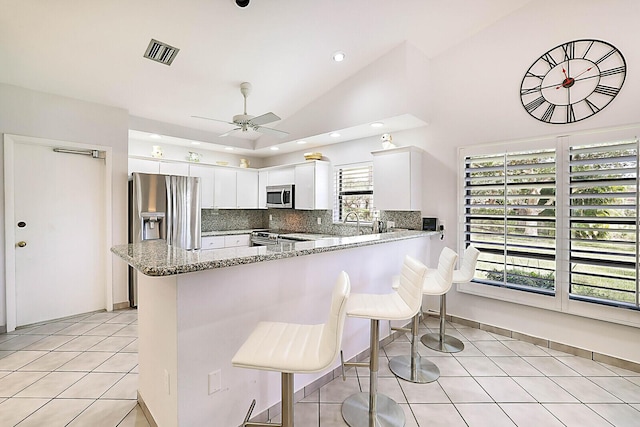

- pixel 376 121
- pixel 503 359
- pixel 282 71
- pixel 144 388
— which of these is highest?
pixel 282 71

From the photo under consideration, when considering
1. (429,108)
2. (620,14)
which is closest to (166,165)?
Answer: (429,108)

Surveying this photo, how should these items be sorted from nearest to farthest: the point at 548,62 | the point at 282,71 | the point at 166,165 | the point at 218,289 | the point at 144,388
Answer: the point at 218,289 → the point at 144,388 → the point at 548,62 → the point at 282,71 → the point at 166,165

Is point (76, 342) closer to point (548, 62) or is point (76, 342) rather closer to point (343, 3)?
point (343, 3)

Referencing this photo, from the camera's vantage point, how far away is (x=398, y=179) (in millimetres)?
3639

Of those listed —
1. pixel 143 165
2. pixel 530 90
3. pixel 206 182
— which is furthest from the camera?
pixel 206 182

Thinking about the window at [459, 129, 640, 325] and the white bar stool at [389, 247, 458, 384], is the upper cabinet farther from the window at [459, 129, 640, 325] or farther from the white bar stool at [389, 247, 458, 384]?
the white bar stool at [389, 247, 458, 384]

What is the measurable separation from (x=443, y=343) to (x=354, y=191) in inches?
95.4

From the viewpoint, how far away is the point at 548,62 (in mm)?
2873

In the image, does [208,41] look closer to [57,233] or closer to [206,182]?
[206,182]

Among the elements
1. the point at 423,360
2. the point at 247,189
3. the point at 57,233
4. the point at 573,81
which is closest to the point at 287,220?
the point at 247,189

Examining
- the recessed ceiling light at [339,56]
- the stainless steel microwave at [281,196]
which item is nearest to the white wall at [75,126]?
the stainless steel microwave at [281,196]

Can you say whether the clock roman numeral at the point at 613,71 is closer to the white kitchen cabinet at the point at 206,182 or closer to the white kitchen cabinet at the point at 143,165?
the white kitchen cabinet at the point at 206,182

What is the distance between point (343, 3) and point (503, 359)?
356 centimetres

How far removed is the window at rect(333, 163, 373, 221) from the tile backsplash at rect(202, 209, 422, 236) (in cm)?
18
